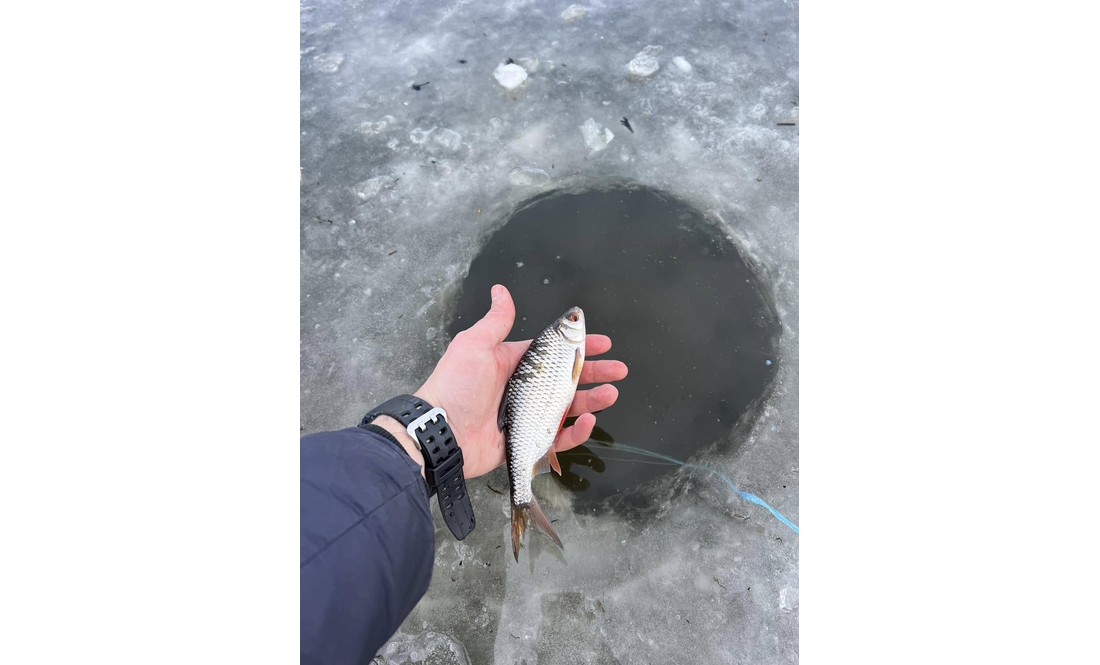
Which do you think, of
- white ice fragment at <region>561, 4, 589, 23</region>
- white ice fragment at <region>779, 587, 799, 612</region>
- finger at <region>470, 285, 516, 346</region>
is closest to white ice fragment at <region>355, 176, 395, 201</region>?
finger at <region>470, 285, 516, 346</region>

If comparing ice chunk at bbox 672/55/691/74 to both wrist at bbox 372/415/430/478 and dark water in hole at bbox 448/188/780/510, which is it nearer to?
dark water in hole at bbox 448/188/780/510

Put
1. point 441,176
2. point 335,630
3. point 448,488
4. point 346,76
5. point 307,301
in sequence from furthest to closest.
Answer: point 346,76 → point 441,176 → point 307,301 → point 448,488 → point 335,630

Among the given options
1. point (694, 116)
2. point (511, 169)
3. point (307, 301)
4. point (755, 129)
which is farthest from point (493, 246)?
point (755, 129)

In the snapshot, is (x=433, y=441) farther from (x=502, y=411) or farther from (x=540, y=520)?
(x=540, y=520)

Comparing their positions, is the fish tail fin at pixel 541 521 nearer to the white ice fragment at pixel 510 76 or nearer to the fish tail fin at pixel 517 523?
the fish tail fin at pixel 517 523

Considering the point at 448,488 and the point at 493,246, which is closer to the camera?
A: the point at 448,488

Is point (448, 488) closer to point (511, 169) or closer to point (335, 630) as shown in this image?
point (335, 630)

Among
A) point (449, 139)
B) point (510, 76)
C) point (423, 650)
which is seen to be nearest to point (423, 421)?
point (423, 650)
